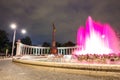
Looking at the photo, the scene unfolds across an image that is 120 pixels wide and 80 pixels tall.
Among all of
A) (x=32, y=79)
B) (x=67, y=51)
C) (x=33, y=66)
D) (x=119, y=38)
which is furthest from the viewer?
(x=119, y=38)

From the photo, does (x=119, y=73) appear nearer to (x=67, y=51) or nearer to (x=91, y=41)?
(x=91, y=41)

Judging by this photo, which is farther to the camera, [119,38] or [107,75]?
[119,38]

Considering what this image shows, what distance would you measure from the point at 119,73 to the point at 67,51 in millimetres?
17210

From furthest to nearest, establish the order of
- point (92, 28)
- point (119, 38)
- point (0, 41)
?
1. point (0, 41)
2. point (119, 38)
3. point (92, 28)

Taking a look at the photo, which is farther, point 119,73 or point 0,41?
point 0,41

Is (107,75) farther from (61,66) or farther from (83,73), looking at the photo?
(61,66)

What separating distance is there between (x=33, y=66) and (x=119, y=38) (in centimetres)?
2193

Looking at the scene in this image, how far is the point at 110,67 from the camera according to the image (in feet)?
17.8

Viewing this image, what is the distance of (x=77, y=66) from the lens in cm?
620

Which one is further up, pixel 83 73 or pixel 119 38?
pixel 119 38

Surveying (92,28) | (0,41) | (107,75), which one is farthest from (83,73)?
(0,41)

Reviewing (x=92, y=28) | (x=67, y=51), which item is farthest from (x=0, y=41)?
(x=92, y=28)

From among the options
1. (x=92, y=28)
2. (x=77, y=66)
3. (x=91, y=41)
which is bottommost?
(x=77, y=66)

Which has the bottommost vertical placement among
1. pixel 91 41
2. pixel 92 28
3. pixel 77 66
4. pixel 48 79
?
pixel 48 79
